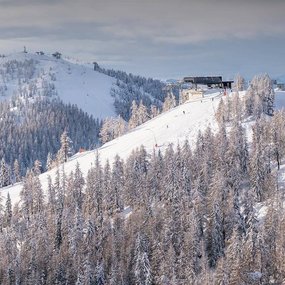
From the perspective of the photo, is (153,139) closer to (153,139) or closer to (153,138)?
(153,139)

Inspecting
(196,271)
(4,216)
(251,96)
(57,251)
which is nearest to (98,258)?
(57,251)

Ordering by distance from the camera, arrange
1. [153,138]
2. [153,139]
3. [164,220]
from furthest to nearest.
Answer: [153,138]
[153,139]
[164,220]

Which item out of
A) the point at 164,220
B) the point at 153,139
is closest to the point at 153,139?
the point at 153,139

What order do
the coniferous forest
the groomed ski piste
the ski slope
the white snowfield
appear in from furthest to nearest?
1. the ski slope
2. the white snowfield
3. the groomed ski piste
4. the coniferous forest

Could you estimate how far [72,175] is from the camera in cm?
14988

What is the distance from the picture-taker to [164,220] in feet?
397

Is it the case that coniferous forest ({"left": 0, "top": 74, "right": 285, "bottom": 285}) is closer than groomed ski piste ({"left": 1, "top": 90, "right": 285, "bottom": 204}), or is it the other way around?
coniferous forest ({"left": 0, "top": 74, "right": 285, "bottom": 285})

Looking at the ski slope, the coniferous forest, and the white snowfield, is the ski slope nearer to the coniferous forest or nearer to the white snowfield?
the white snowfield

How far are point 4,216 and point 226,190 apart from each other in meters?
62.5

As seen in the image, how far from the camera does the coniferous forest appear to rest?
10169cm

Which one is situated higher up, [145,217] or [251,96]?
[251,96]

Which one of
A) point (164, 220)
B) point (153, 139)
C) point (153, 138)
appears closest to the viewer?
point (164, 220)

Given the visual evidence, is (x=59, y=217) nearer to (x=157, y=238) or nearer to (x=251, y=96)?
(x=157, y=238)

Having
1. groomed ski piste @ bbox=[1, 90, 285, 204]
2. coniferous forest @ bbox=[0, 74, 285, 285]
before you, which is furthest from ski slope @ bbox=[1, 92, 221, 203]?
coniferous forest @ bbox=[0, 74, 285, 285]
